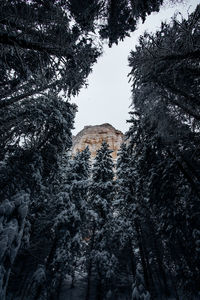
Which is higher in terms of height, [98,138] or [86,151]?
[98,138]

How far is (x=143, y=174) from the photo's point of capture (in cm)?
1129

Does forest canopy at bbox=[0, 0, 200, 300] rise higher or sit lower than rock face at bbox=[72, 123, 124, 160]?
lower

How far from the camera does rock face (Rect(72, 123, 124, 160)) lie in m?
71.2

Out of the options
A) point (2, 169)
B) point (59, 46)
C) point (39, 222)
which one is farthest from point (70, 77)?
point (39, 222)

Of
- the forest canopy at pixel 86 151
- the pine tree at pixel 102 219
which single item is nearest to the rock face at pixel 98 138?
the pine tree at pixel 102 219

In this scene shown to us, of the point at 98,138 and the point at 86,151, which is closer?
the point at 86,151

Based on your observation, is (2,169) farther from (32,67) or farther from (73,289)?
(73,289)

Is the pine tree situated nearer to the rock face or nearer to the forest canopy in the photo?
the forest canopy

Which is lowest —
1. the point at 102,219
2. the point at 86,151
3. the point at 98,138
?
the point at 102,219

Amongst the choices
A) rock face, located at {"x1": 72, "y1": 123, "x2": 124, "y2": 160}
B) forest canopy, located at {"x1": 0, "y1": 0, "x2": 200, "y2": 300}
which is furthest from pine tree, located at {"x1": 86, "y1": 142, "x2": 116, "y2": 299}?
rock face, located at {"x1": 72, "y1": 123, "x2": 124, "y2": 160}

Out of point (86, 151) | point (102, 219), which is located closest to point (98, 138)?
point (86, 151)

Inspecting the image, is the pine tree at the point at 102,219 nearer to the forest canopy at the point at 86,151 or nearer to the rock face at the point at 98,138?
the forest canopy at the point at 86,151

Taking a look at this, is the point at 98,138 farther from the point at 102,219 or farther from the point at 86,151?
the point at 102,219

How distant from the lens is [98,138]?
74.4m
